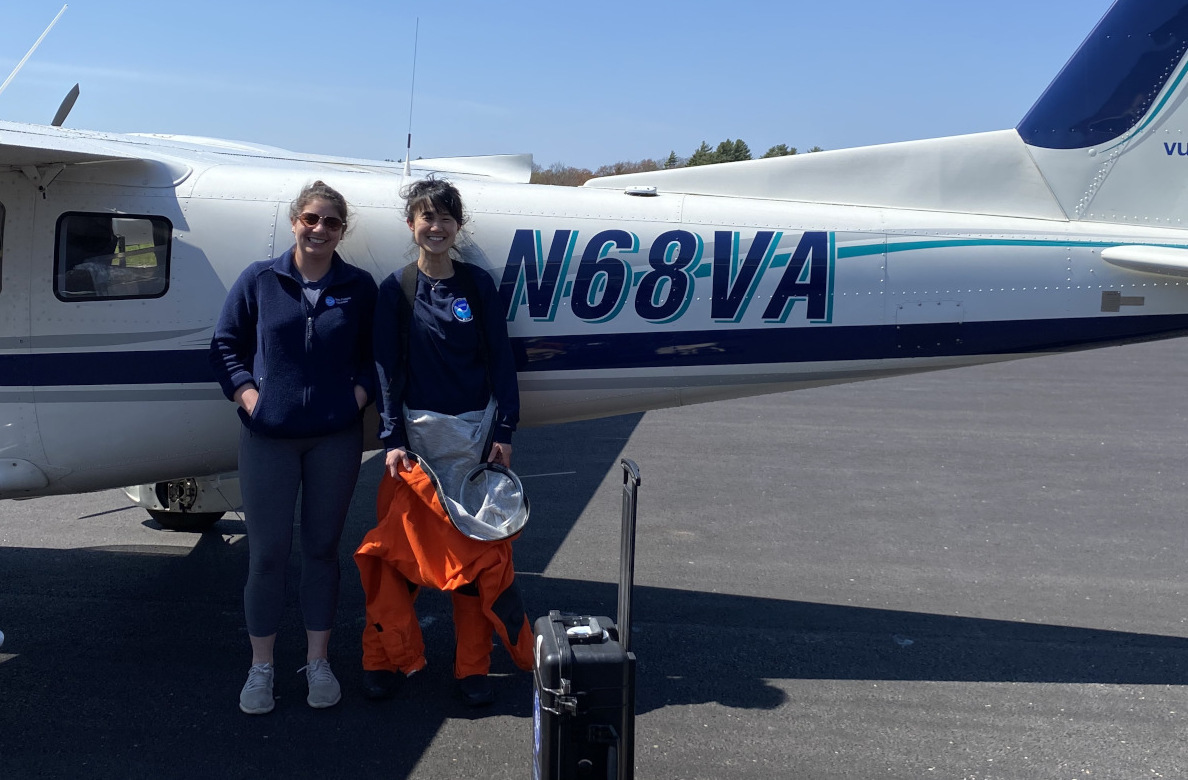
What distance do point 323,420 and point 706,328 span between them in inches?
64.6

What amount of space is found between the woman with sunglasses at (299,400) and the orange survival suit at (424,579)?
18 centimetres

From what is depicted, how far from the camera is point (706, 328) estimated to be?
168 inches

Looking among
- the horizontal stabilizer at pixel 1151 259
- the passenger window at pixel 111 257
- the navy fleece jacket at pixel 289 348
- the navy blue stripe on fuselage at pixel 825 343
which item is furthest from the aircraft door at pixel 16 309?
the horizontal stabilizer at pixel 1151 259

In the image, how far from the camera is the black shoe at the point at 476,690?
3.88 m

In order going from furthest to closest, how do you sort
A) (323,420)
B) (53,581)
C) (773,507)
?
1. (773,507)
2. (53,581)
3. (323,420)

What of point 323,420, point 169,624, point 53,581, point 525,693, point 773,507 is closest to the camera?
point 323,420

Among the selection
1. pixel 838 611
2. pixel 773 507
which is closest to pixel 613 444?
pixel 773 507

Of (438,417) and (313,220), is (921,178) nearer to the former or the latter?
(438,417)

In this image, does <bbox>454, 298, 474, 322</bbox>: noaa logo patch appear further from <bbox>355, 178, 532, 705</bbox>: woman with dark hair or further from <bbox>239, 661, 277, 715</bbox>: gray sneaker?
<bbox>239, 661, 277, 715</bbox>: gray sneaker

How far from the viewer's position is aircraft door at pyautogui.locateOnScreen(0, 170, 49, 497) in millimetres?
4012

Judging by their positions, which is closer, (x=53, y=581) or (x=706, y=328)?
(x=706, y=328)

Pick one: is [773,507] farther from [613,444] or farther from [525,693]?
[525,693]

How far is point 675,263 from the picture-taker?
4238 millimetres

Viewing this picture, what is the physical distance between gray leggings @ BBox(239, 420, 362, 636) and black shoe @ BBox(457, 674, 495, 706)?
1.96 ft
